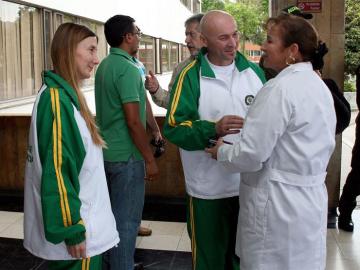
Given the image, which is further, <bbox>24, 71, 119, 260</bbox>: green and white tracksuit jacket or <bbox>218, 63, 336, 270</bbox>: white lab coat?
<bbox>218, 63, 336, 270</bbox>: white lab coat

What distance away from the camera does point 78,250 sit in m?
1.71

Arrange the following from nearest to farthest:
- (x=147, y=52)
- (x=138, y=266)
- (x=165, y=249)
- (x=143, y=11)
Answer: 1. (x=138, y=266)
2. (x=165, y=249)
3. (x=143, y=11)
4. (x=147, y=52)

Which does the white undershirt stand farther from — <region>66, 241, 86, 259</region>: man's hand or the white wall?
the white wall


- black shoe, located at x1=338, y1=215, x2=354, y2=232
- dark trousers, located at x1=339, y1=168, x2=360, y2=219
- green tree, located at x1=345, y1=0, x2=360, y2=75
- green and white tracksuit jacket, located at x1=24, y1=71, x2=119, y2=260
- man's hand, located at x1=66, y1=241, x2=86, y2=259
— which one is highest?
green tree, located at x1=345, y1=0, x2=360, y2=75

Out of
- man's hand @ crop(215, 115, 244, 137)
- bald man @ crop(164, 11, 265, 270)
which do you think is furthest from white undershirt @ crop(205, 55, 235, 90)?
man's hand @ crop(215, 115, 244, 137)

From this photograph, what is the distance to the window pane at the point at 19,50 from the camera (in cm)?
668

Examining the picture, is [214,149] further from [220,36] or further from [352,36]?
[352,36]

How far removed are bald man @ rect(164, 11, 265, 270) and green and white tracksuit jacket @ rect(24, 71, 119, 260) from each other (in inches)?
19.2

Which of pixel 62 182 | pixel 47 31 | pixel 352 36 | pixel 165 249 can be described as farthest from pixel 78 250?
pixel 352 36

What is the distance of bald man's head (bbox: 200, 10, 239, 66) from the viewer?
220cm

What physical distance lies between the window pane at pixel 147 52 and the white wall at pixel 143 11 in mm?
258

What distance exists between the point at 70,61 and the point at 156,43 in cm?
1727

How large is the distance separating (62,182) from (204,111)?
78 centimetres

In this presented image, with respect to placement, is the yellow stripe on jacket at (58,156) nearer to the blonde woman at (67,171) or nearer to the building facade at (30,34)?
the blonde woman at (67,171)
